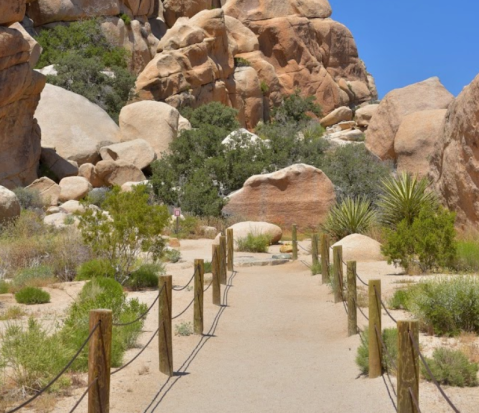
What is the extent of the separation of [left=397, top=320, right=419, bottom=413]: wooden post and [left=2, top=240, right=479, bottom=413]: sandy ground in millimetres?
785

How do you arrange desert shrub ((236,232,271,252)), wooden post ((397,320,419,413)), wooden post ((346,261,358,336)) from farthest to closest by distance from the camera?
desert shrub ((236,232,271,252))
wooden post ((346,261,358,336))
wooden post ((397,320,419,413))

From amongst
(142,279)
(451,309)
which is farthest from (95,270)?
(451,309)

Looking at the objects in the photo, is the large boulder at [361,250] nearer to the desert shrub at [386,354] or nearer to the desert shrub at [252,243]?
the desert shrub at [252,243]

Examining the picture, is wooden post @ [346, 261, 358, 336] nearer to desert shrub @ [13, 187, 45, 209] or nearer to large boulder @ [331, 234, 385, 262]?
large boulder @ [331, 234, 385, 262]

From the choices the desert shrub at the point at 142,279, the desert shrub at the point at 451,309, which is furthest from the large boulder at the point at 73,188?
the desert shrub at the point at 451,309

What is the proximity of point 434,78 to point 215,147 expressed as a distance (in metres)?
11.1

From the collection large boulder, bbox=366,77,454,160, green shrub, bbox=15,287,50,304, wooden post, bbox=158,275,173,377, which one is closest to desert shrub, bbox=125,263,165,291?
green shrub, bbox=15,287,50,304

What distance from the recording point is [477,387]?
7.87m

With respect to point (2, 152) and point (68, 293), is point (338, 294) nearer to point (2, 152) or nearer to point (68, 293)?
point (68, 293)

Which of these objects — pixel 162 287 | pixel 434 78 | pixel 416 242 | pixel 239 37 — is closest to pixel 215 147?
pixel 434 78

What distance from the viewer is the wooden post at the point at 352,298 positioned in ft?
35.4

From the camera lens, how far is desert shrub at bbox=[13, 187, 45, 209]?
95.0 feet

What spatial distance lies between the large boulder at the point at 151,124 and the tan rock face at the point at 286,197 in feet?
38.1

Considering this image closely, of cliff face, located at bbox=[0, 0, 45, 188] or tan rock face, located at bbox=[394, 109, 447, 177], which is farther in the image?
tan rock face, located at bbox=[394, 109, 447, 177]
